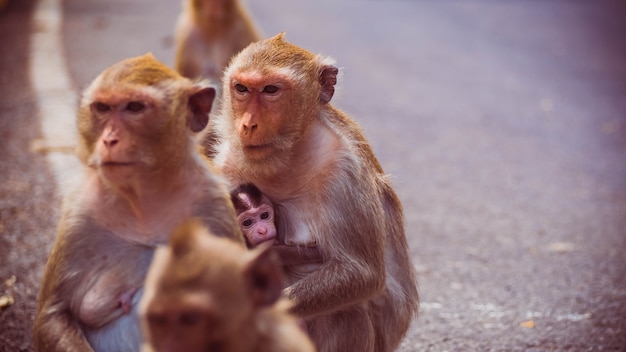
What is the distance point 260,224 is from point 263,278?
1237 mm

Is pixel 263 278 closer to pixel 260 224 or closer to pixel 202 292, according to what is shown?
pixel 202 292

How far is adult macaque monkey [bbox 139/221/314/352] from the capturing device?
192cm

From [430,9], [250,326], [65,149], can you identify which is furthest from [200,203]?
[430,9]

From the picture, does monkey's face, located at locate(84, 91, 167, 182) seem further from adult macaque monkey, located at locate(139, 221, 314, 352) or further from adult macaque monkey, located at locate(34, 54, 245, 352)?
adult macaque monkey, located at locate(139, 221, 314, 352)

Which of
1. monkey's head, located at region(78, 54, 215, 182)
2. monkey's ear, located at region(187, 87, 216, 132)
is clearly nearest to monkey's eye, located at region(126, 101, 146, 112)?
monkey's head, located at region(78, 54, 215, 182)

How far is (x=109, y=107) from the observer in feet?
8.63

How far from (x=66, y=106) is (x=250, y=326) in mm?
5695

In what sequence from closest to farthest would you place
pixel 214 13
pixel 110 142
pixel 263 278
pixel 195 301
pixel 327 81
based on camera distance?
pixel 195 301 → pixel 263 278 → pixel 110 142 → pixel 327 81 → pixel 214 13

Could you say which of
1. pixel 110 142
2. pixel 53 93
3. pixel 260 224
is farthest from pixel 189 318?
pixel 53 93

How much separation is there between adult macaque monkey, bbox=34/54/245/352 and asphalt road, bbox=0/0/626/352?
106 centimetres

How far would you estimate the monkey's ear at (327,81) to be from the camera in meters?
3.52

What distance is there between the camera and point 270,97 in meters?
3.30

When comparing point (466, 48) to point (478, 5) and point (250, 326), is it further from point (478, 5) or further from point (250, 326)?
point (250, 326)

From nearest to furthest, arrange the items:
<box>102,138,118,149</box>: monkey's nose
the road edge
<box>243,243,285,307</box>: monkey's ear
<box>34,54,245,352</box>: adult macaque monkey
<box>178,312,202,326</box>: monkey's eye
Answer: <box>178,312,202,326</box>: monkey's eye → <box>243,243,285,307</box>: monkey's ear → <box>102,138,118,149</box>: monkey's nose → <box>34,54,245,352</box>: adult macaque monkey → the road edge
